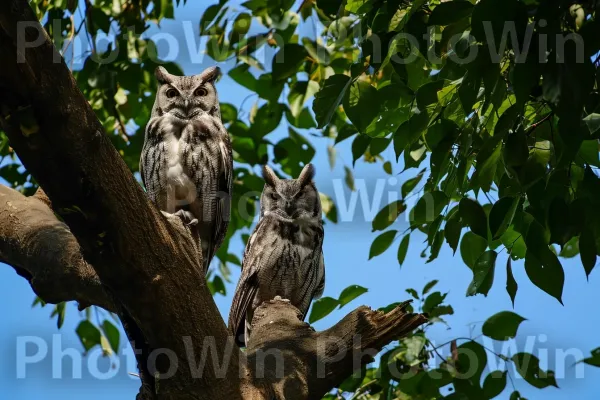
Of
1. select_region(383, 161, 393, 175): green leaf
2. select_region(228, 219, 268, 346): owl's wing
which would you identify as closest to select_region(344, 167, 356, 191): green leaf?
select_region(383, 161, 393, 175): green leaf

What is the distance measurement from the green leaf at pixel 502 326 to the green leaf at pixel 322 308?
1.92 ft

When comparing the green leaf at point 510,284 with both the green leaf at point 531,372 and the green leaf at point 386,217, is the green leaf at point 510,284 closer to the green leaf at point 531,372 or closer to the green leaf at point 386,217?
the green leaf at point 531,372

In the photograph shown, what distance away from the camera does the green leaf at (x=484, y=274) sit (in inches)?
81.8

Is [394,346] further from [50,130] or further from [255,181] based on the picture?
[50,130]

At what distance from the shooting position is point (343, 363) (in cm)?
250

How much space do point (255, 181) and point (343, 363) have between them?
1.94 meters

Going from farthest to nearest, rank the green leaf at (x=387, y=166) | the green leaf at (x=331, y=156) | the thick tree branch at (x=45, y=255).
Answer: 1. the green leaf at (x=387, y=166)
2. the green leaf at (x=331, y=156)
3. the thick tree branch at (x=45, y=255)

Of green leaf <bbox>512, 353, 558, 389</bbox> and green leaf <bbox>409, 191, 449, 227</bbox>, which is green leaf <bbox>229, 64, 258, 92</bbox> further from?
green leaf <bbox>512, 353, 558, 389</bbox>

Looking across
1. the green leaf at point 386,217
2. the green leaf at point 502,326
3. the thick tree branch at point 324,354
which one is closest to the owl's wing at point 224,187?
the green leaf at point 386,217

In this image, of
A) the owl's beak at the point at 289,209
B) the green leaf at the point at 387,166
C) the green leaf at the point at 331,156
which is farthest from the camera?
the green leaf at the point at 387,166

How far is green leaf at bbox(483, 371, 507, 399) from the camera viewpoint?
2.54 m

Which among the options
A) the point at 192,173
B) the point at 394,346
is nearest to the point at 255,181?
the point at 192,173

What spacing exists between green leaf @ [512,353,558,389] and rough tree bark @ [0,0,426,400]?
488 millimetres

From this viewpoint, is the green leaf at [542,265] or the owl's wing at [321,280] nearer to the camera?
the green leaf at [542,265]
